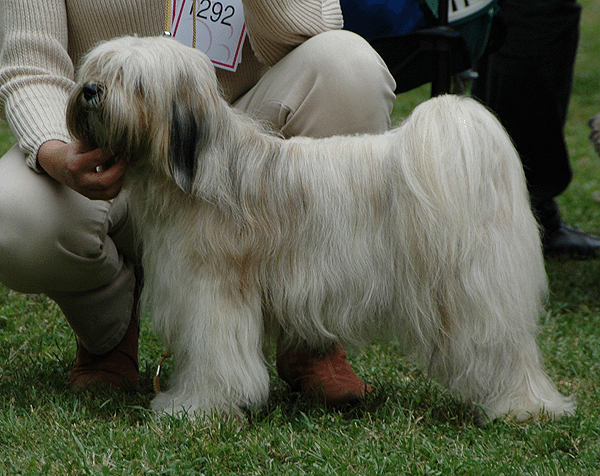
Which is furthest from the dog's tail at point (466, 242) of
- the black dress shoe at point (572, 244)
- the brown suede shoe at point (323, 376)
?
the black dress shoe at point (572, 244)

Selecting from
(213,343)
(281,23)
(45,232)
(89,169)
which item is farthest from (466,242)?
(45,232)

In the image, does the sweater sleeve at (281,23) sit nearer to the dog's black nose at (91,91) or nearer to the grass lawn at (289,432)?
the dog's black nose at (91,91)

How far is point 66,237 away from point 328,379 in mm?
926

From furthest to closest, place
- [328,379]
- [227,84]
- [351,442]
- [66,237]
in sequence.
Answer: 1. [227,84]
2. [328,379]
3. [66,237]
4. [351,442]

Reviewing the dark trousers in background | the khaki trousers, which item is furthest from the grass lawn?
the dark trousers in background

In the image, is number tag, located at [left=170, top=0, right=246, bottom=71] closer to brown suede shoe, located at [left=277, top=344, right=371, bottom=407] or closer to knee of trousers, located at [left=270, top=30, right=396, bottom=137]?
knee of trousers, located at [left=270, top=30, right=396, bottom=137]

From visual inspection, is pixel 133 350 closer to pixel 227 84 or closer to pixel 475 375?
pixel 227 84

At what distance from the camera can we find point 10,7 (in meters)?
2.53

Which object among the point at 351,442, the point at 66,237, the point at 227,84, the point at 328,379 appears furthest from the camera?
the point at 227,84

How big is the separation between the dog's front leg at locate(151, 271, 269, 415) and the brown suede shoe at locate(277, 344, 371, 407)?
10.9 inches

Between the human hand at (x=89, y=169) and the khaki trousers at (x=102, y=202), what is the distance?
0.18 meters

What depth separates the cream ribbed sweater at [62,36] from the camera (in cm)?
244

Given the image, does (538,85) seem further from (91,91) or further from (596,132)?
(91,91)

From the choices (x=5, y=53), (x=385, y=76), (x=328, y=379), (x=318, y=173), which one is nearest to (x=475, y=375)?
(x=328, y=379)
